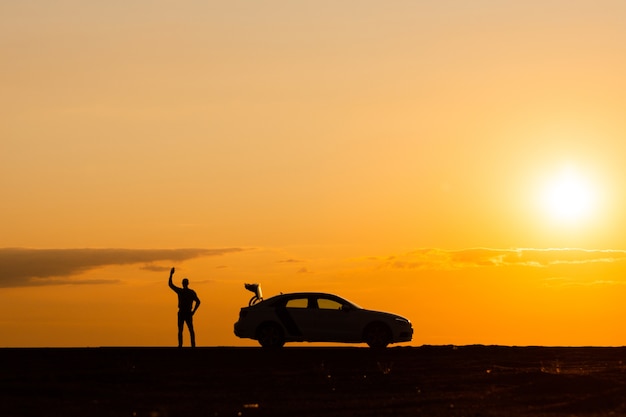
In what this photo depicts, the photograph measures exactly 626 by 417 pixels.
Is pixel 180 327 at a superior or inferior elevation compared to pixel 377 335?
superior

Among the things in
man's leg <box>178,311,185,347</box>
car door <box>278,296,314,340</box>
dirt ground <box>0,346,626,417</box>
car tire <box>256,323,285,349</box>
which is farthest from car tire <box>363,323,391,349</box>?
man's leg <box>178,311,185,347</box>

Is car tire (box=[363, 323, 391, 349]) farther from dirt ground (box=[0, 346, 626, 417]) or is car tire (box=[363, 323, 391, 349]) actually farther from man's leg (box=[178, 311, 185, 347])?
man's leg (box=[178, 311, 185, 347])

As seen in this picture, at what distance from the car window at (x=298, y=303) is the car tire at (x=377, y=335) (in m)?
1.85

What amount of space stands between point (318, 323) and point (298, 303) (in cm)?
80

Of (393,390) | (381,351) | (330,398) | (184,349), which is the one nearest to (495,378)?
(393,390)

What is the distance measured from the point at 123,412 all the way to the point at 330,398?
3.97m

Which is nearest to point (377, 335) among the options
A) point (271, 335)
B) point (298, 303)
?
point (298, 303)

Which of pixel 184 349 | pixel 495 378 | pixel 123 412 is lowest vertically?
pixel 123 412

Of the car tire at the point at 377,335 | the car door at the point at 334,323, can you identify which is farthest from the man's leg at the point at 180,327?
the car tire at the point at 377,335

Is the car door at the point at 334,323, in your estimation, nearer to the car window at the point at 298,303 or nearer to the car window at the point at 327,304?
the car window at the point at 327,304

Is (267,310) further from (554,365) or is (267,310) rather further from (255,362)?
(554,365)

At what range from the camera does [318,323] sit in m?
35.4

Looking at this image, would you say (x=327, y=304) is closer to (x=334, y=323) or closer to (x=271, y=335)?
(x=334, y=323)

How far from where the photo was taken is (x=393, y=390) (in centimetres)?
2364
